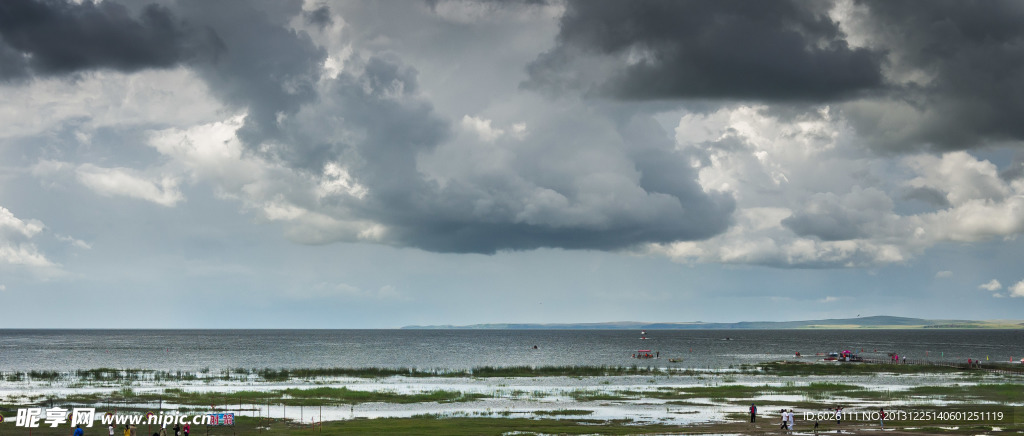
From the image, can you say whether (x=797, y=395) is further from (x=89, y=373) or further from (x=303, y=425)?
(x=89, y=373)

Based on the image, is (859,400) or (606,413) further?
(859,400)

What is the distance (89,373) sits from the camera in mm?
123188

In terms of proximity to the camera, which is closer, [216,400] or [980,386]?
[216,400]

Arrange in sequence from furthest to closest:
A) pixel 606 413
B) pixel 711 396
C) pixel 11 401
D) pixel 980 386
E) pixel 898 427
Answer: pixel 980 386 < pixel 711 396 < pixel 11 401 < pixel 606 413 < pixel 898 427

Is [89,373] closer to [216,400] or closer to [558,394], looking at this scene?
[216,400]

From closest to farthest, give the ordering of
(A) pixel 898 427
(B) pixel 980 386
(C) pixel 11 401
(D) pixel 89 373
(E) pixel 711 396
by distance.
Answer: (A) pixel 898 427
(C) pixel 11 401
(E) pixel 711 396
(B) pixel 980 386
(D) pixel 89 373

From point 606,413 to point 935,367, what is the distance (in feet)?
301

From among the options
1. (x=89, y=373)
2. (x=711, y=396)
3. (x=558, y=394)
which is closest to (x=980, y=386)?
(x=711, y=396)

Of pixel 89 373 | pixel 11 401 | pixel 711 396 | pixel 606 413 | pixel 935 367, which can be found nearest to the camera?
pixel 606 413

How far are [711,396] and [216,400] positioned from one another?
53.0 meters

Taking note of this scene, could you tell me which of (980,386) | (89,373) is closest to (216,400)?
(89,373)

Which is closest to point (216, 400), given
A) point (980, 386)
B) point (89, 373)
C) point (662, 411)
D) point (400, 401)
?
point (400, 401)

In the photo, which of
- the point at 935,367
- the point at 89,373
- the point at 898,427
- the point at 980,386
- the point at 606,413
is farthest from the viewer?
the point at 935,367

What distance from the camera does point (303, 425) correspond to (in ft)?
213
